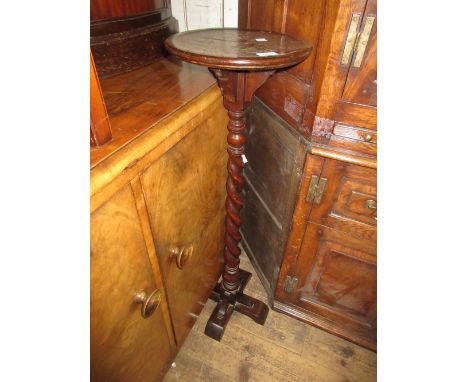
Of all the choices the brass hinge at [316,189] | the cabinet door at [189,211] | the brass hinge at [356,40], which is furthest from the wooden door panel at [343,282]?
the brass hinge at [356,40]

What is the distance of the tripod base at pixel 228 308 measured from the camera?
5.17ft

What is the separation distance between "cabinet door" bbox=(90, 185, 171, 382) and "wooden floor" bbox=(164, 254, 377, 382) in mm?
527

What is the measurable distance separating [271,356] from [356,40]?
5.01 ft

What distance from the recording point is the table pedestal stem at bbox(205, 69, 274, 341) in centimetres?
93

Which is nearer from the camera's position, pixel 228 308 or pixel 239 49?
pixel 239 49

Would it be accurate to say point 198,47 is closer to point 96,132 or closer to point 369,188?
point 96,132

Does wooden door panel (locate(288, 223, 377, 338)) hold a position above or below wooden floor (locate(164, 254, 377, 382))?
above

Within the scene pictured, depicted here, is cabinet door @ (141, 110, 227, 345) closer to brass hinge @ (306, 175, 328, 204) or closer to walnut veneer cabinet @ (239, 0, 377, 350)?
walnut veneer cabinet @ (239, 0, 377, 350)

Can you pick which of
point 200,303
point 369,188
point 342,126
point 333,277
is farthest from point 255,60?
point 200,303

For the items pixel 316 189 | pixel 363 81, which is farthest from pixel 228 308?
pixel 363 81

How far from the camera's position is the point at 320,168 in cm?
107

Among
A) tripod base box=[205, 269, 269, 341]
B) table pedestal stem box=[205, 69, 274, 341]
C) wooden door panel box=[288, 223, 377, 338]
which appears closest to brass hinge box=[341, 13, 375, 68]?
table pedestal stem box=[205, 69, 274, 341]

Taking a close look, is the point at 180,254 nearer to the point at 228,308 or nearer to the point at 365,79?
the point at 228,308

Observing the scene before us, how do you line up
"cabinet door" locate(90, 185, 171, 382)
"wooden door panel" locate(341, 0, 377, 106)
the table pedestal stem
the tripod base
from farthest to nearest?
the tripod base, the table pedestal stem, "wooden door panel" locate(341, 0, 377, 106), "cabinet door" locate(90, 185, 171, 382)
